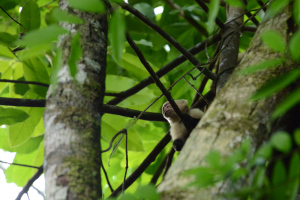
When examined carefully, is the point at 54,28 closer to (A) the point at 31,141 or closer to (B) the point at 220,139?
(B) the point at 220,139

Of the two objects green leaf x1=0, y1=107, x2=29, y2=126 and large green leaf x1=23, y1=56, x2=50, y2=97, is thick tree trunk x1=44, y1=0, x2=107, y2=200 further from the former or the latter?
large green leaf x1=23, y1=56, x2=50, y2=97

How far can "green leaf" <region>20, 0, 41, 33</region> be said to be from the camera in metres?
2.61

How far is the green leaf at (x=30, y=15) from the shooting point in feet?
8.57

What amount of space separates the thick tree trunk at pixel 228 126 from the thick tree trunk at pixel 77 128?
1.12 ft

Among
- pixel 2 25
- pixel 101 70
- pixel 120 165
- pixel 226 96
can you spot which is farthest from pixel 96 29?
pixel 120 165

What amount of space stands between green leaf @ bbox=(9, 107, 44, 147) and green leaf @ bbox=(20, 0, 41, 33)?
69 cm

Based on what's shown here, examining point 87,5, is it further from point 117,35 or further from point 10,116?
point 10,116

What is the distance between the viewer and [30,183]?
2.74 metres

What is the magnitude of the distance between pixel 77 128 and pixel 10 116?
3.91ft

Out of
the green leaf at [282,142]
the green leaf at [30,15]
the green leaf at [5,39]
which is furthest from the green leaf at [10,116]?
the green leaf at [282,142]

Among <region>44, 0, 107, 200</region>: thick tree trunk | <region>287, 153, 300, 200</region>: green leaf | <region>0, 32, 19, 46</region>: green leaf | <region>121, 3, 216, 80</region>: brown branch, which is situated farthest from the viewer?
<region>0, 32, 19, 46</region>: green leaf

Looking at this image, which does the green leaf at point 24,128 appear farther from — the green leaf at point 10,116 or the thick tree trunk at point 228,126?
the thick tree trunk at point 228,126

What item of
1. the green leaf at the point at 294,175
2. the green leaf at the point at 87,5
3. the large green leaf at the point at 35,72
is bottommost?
the green leaf at the point at 294,175

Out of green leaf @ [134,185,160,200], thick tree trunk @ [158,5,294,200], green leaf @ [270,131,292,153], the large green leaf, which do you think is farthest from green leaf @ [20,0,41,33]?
green leaf @ [270,131,292,153]
